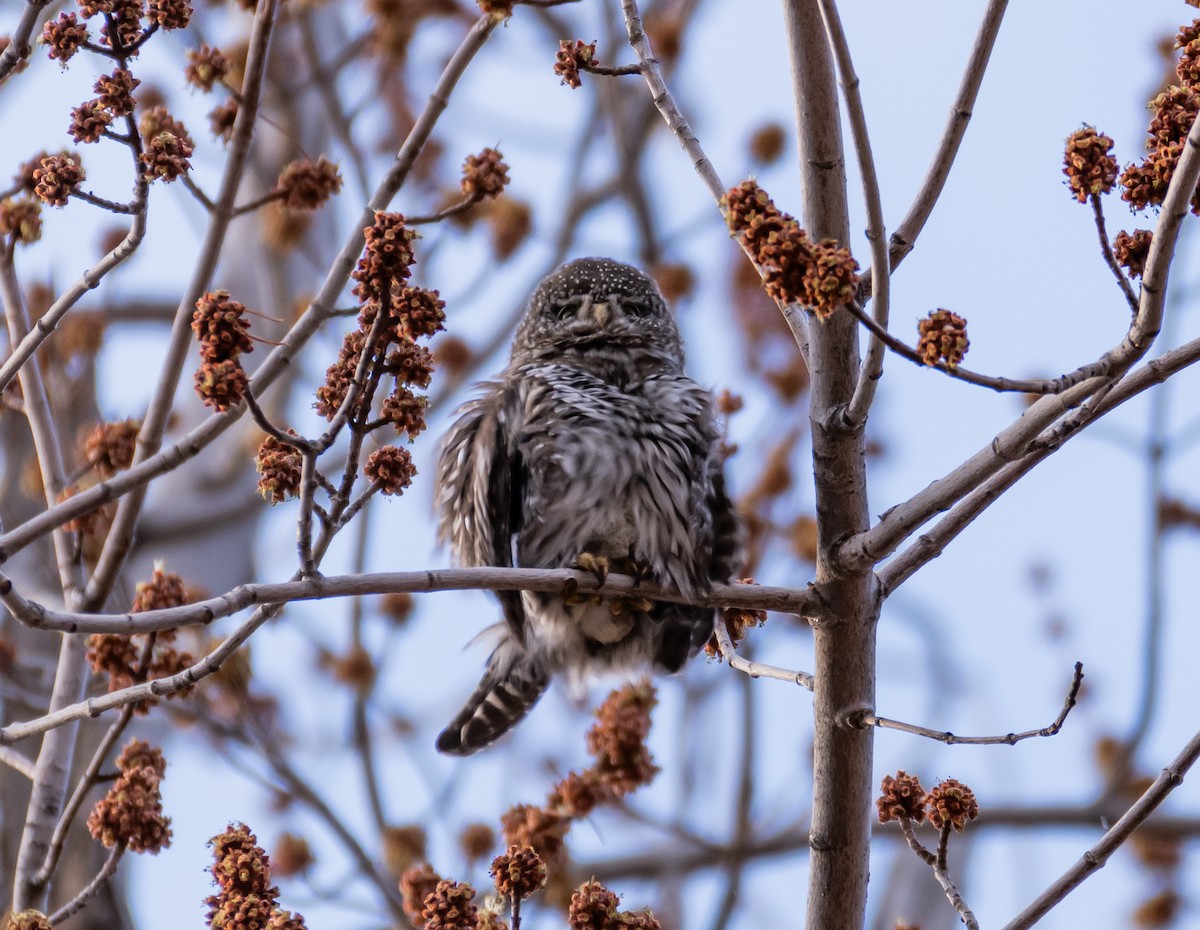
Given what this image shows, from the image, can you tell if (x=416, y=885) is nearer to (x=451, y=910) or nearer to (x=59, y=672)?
(x=451, y=910)

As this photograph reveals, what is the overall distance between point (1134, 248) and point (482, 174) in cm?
142

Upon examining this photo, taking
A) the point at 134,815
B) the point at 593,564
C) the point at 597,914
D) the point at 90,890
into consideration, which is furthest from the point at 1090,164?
the point at 90,890

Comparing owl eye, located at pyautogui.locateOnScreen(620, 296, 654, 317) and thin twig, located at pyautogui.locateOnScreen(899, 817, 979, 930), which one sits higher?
owl eye, located at pyautogui.locateOnScreen(620, 296, 654, 317)

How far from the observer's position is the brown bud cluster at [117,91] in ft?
8.48

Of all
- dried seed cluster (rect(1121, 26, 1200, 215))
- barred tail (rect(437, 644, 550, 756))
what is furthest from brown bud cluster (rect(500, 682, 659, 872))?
dried seed cluster (rect(1121, 26, 1200, 215))

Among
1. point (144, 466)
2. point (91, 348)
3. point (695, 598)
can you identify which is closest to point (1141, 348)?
point (695, 598)

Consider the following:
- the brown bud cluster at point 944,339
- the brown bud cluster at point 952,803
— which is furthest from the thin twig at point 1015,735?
the brown bud cluster at point 944,339

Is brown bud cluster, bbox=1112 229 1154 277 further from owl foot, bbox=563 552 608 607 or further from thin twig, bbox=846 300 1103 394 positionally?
owl foot, bbox=563 552 608 607

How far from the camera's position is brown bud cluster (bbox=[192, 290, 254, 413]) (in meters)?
2.18

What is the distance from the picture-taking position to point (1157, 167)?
2.39 m

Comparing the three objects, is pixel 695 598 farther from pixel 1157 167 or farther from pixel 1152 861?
pixel 1152 861

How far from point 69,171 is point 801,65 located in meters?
1.41

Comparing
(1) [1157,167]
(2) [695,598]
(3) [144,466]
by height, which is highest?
(1) [1157,167]

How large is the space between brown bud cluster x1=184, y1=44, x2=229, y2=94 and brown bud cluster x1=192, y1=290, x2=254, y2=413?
1402 millimetres
